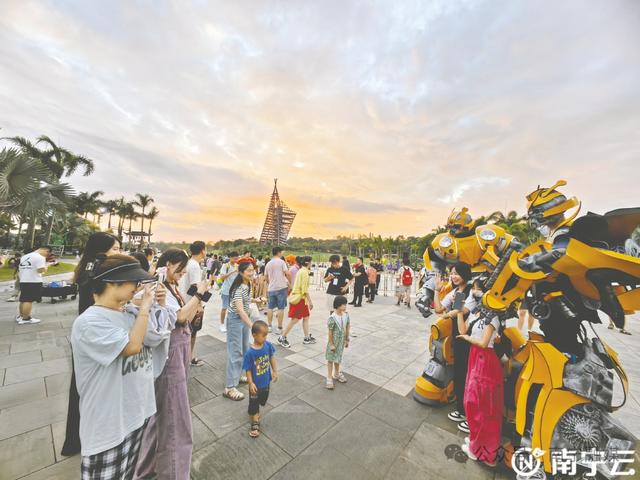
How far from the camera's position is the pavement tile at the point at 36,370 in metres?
3.70

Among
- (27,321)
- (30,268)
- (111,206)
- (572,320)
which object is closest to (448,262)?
(572,320)

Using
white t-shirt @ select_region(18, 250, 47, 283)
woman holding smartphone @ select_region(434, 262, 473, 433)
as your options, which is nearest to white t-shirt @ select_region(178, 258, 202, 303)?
woman holding smartphone @ select_region(434, 262, 473, 433)

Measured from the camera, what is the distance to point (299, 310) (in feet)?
18.0

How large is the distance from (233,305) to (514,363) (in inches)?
132

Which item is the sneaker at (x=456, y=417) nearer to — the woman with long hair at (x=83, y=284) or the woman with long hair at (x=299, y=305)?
the woman with long hair at (x=299, y=305)

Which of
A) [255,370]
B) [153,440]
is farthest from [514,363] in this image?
[153,440]

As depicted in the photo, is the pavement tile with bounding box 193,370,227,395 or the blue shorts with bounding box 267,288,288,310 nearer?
the pavement tile with bounding box 193,370,227,395

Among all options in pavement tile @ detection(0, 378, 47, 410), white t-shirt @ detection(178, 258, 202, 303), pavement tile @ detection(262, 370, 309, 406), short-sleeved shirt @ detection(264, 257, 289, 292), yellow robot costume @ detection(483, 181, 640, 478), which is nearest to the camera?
yellow robot costume @ detection(483, 181, 640, 478)

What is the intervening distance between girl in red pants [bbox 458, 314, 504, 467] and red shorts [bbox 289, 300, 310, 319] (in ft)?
11.0

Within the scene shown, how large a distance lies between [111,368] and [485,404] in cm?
311

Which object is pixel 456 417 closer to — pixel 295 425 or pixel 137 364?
pixel 295 425

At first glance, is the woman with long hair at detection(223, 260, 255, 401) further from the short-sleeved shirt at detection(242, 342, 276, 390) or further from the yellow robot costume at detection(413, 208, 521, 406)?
the yellow robot costume at detection(413, 208, 521, 406)

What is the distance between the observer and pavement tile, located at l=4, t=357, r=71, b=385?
3697mm

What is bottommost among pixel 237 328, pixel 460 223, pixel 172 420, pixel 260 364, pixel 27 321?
pixel 27 321
